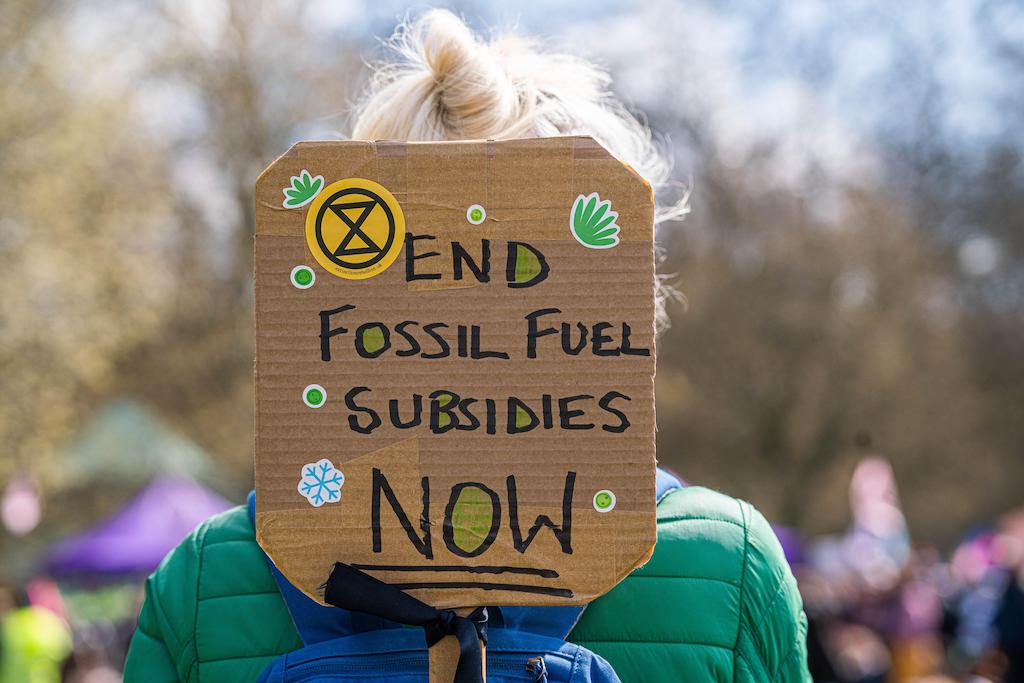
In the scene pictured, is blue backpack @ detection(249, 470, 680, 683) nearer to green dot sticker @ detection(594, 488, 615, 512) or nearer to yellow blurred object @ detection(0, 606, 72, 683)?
green dot sticker @ detection(594, 488, 615, 512)

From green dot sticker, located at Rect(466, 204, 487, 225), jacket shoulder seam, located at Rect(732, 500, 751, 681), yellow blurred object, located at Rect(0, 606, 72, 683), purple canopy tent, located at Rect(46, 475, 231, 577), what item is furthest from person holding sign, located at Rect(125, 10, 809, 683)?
purple canopy tent, located at Rect(46, 475, 231, 577)

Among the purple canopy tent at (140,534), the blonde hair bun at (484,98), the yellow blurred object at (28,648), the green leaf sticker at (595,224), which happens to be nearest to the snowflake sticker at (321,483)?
the green leaf sticker at (595,224)

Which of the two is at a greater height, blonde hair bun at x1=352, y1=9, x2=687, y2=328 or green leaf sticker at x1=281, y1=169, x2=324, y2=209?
blonde hair bun at x1=352, y1=9, x2=687, y2=328

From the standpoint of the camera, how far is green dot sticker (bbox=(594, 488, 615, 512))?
1.30m

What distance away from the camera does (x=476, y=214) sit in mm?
1314

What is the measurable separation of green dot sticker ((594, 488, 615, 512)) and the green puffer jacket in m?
0.17

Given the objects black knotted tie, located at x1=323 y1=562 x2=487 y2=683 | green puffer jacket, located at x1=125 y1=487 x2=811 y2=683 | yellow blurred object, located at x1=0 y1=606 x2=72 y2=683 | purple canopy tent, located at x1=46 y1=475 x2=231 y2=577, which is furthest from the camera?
purple canopy tent, located at x1=46 y1=475 x2=231 y2=577

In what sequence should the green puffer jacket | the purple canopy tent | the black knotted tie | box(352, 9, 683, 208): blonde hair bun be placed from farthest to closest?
the purple canopy tent → box(352, 9, 683, 208): blonde hair bun → the green puffer jacket → the black knotted tie

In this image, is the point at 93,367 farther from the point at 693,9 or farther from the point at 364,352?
the point at 364,352

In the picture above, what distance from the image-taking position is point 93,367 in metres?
15.5

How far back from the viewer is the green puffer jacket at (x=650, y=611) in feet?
4.62

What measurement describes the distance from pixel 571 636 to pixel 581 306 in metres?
0.40

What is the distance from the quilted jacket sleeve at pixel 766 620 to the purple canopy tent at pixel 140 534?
36.8ft

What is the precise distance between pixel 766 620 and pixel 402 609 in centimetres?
46
